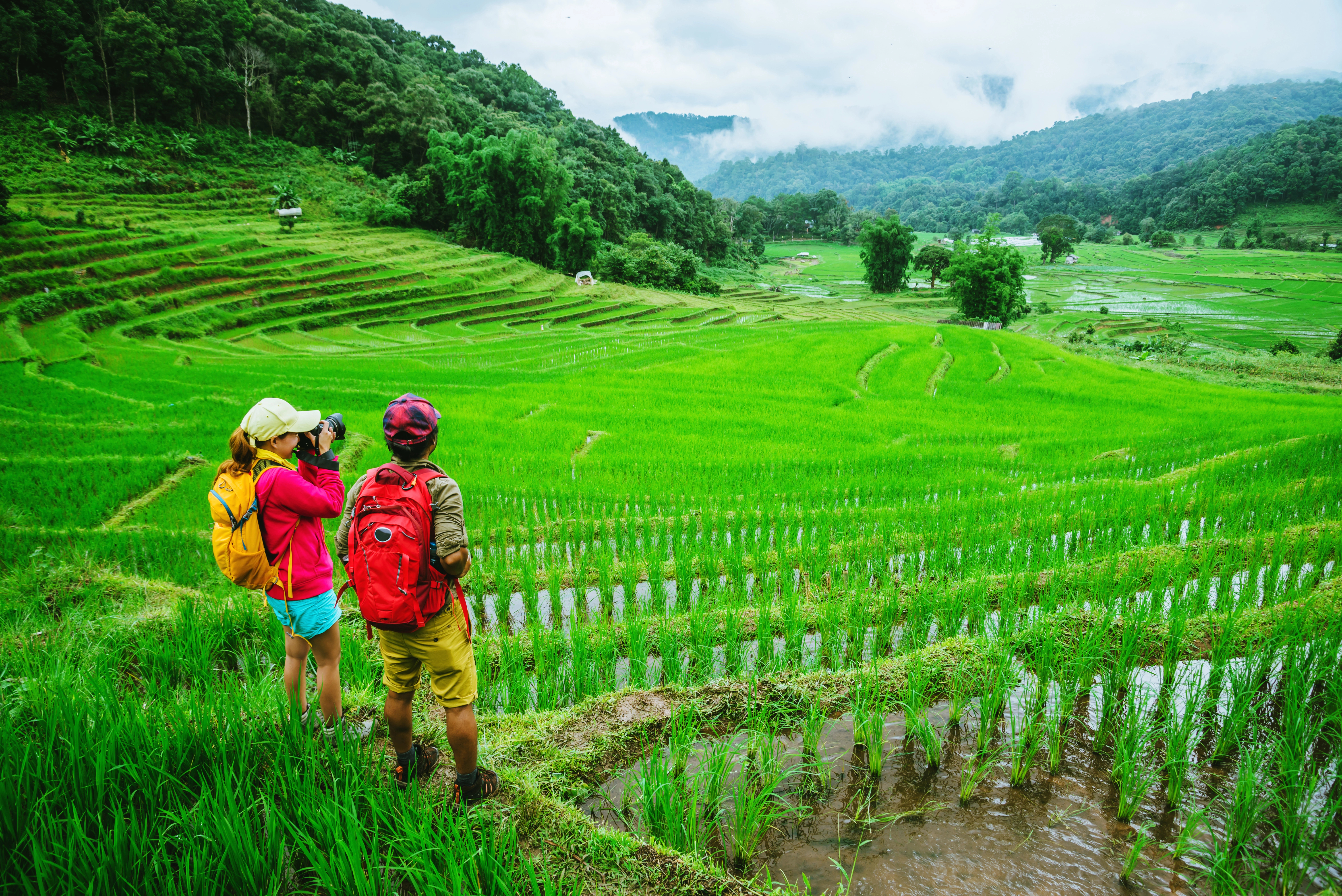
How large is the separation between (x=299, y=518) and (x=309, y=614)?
17.5 inches

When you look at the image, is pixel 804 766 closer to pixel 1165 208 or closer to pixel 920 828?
pixel 920 828

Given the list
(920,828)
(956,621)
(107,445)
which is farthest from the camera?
(107,445)

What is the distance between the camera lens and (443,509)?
7.58 ft

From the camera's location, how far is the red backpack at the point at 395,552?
2.23m

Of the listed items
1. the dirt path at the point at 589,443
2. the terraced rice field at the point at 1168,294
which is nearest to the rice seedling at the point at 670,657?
the dirt path at the point at 589,443

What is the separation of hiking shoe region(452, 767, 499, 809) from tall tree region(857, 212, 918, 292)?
53.5 m

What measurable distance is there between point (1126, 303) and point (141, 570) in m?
52.4

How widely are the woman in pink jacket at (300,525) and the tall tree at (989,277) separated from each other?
3770 cm

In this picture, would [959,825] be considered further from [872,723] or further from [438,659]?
[438,659]

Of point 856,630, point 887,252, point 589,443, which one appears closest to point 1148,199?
point 887,252

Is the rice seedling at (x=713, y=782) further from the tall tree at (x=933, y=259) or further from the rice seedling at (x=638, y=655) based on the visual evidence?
the tall tree at (x=933, y=259)

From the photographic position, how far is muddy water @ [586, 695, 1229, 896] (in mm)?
2148

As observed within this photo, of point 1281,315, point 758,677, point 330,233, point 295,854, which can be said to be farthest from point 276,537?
point 1281,315

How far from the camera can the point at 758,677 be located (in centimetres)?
327
